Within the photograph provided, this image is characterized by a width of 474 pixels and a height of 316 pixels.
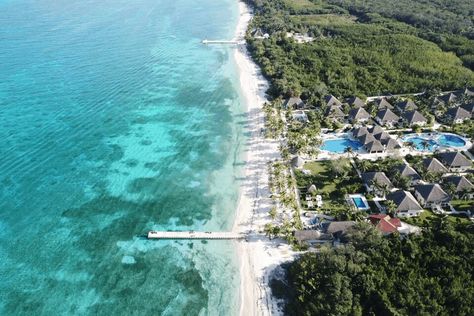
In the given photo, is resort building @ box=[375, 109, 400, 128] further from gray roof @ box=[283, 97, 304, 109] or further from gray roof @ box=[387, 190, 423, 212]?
gray roof @ box=[387, 190, 423, 212]

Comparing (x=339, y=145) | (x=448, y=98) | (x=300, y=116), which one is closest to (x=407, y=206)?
(x=339, y=145)

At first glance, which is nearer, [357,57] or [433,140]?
[433,140]

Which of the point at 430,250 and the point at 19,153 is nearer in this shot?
the point at 430,250

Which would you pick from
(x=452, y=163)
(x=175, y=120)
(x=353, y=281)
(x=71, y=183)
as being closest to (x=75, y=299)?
(x=71, y=183)

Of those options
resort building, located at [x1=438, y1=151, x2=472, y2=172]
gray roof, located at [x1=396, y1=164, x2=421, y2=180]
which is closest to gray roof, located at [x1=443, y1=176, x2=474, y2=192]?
gray roof, located at [x1=396, y1=164, x2=421, y2=180]

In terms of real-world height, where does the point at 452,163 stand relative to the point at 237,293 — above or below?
above

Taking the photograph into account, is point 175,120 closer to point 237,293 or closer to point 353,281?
point 237,293

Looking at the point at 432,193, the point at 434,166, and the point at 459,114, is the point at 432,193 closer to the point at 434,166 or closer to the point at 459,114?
the point at 434,166
